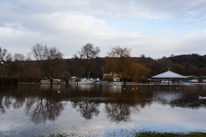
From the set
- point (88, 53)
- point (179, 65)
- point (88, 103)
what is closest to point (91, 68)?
point (88, 53)

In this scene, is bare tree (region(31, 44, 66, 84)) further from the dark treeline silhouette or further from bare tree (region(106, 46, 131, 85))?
bare tree (region(106, 46, 131, 85))

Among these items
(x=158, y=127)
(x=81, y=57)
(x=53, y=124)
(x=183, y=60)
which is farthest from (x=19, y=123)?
(x=183, y=60)

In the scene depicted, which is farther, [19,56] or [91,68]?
[91,68]

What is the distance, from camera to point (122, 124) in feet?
30.7

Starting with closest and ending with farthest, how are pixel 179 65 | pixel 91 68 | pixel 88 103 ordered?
pixel 88 103 → pixel 91 68 → pixel 179 65

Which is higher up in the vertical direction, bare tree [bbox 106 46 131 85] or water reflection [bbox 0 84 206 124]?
bare tree [bbox 106 46 131 85]

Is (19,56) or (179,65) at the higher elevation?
(19,56)

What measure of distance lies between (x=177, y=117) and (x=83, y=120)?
503 cm

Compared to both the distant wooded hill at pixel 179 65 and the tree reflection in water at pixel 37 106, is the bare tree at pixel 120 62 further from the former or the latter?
the distant wooded hill at pixel 179 65

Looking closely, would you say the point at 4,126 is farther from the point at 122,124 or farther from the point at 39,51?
the point at 39,51

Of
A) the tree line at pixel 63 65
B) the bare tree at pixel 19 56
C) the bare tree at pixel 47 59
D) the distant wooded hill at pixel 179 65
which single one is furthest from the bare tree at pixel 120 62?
the bare tree at pixel 19 56

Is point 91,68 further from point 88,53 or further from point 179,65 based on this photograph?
point 179,65

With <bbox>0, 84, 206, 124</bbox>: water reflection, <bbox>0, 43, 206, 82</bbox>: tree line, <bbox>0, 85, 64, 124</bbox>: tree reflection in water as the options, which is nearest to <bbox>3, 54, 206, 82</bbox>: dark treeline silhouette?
<bbox>0, 43, 206, 82</bbox>: tree line

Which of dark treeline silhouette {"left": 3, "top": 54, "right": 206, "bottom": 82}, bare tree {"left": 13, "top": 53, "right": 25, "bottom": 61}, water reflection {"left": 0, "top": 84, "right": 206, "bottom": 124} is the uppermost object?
bare tree {"left": 13, "top": 53, "right": 25, "bottom": 61}
